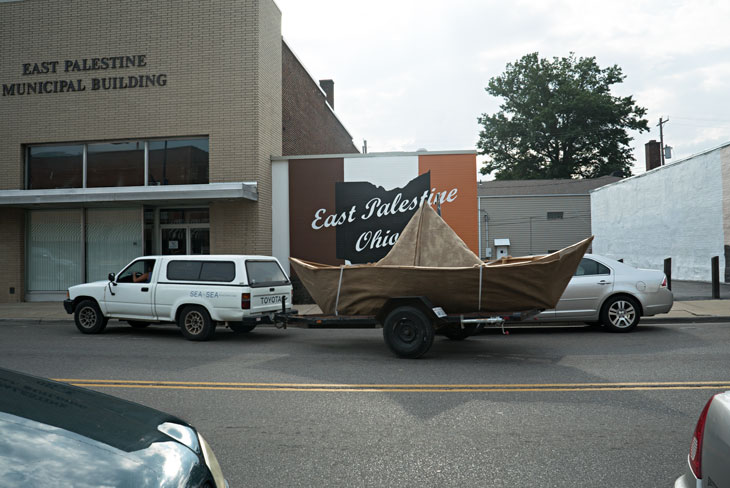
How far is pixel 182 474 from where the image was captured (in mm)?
2314

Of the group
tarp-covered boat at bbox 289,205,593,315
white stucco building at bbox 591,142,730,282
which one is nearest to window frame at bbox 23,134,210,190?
tarp-covered boat at bbox 289,205,593,315

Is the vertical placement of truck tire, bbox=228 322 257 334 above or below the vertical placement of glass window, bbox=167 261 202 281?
below

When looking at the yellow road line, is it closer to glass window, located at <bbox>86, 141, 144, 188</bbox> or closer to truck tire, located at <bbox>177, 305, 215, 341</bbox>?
truck tire, located at <bbox>177, 305, 215, 341</bbox>

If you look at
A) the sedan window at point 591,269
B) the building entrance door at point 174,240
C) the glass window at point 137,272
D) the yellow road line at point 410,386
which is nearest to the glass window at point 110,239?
the building entrance door at point 174,240

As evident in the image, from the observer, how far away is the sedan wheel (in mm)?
10914

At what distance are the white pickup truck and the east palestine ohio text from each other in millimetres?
8562

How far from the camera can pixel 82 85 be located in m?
18.2

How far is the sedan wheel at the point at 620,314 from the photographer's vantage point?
10.9 m

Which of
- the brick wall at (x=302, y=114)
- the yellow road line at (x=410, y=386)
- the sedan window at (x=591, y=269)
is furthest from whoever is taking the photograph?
the brick wall at (x=302, y=114)

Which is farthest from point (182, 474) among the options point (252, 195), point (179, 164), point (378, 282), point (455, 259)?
point (179, 164)

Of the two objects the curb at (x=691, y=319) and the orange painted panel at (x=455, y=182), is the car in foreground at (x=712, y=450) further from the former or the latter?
the orange painted panel at (x=455, y=182)

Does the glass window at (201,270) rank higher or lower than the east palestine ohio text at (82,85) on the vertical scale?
lower

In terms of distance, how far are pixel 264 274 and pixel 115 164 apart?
32.4ft

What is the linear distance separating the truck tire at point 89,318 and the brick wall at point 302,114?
10.1m
